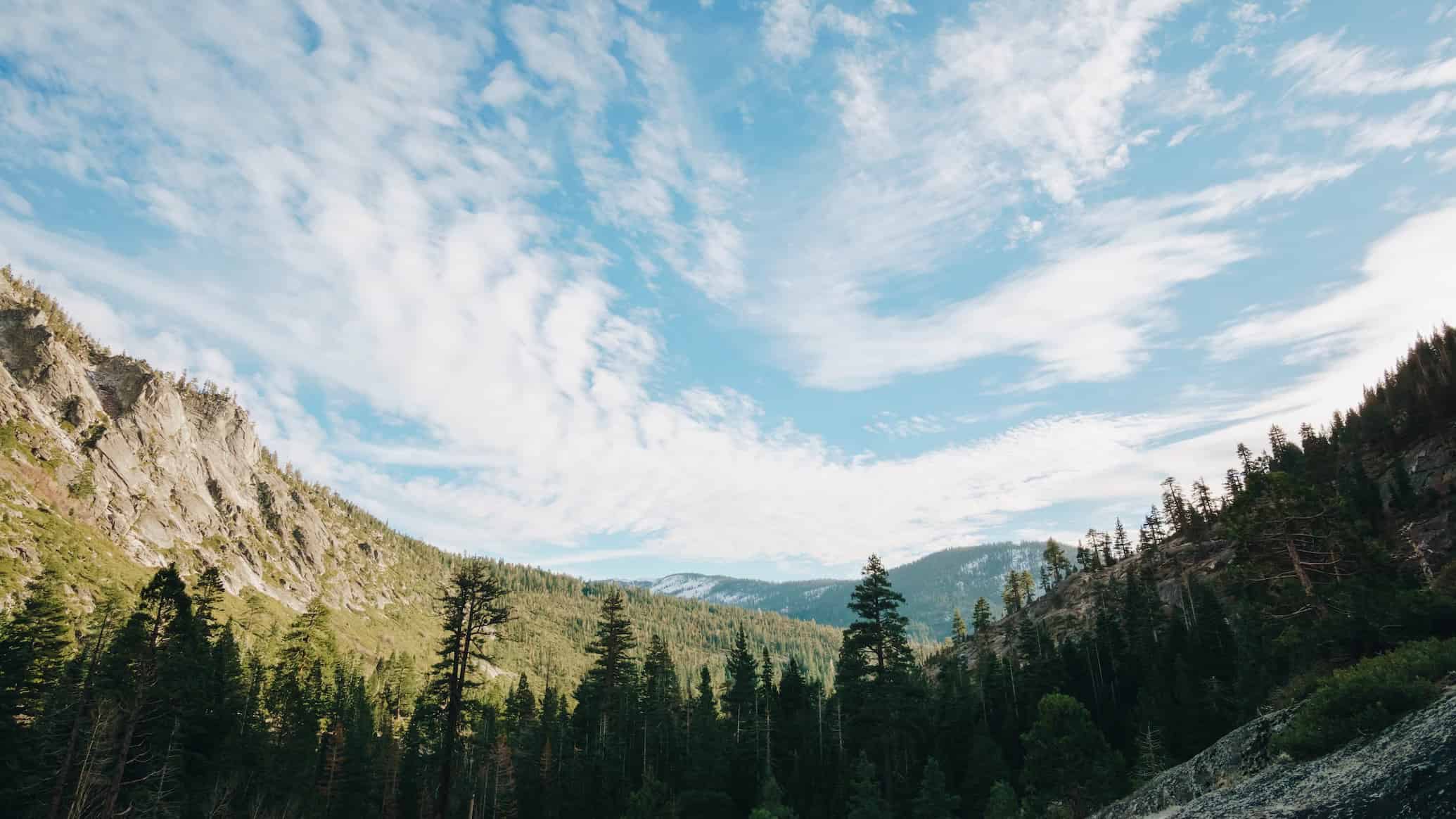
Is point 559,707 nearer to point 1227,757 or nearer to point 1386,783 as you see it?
point 1227,757

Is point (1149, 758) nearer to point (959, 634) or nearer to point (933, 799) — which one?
point (933, 799)

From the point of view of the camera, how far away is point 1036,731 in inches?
1646

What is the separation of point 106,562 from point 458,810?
112 m

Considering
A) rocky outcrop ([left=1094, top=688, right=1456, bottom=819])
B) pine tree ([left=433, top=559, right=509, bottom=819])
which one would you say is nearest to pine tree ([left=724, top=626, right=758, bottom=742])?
pine tree ([left=433, top=559, right=509, bottom=819])

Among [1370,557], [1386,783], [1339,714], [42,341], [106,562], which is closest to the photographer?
[1386,783]

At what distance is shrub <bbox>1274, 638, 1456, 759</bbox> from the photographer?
13539mm

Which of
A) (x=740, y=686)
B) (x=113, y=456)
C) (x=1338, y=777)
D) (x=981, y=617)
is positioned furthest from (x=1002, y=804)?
(x=113, y=456)

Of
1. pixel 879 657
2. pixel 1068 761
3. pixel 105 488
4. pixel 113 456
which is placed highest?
pixel 113 456

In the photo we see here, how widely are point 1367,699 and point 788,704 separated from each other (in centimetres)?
5806

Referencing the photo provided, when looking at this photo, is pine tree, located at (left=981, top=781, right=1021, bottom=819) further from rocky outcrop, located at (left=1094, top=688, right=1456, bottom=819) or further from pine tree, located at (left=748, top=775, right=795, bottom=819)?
rocky outcrop, located at (left=1094, top=688, right=1456, bottom=819)

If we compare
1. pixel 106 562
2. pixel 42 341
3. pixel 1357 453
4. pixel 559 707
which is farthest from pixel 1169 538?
pixel 42 341

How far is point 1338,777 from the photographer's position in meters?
12.3

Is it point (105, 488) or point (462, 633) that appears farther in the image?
point (105, 488)

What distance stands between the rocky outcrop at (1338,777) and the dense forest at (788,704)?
137cm
